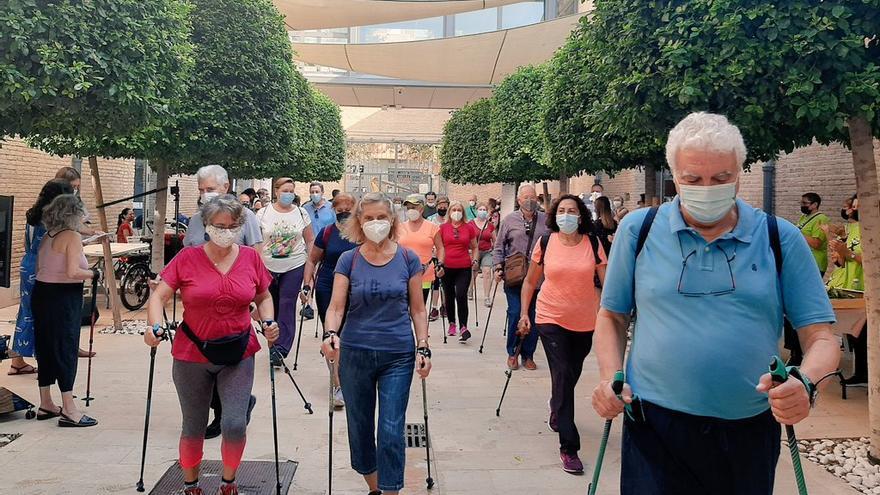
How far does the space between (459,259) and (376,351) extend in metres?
6.17

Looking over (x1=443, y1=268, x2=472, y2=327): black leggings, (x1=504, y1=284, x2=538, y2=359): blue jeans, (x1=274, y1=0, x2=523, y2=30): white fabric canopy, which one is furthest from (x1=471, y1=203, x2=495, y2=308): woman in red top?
(x1=274, y1=0, x2=523, y2=30): white fabric canopy

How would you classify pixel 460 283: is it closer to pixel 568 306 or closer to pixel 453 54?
pixel 568 306

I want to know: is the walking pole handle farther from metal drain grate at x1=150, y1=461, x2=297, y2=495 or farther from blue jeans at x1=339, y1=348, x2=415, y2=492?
metal drain grate at x1=150, y1=461, x2=297, y2=495

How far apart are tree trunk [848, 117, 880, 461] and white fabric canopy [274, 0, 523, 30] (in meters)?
20.3

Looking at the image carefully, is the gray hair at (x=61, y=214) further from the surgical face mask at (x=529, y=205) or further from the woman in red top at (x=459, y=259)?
the woman in red top at (x=459, y=259)

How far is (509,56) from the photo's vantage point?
1008 inches

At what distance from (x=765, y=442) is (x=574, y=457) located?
275 centimetres

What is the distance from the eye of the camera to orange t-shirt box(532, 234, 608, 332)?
525 cm

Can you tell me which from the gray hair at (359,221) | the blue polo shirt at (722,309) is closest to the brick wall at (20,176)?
the gray hair at (359,221)

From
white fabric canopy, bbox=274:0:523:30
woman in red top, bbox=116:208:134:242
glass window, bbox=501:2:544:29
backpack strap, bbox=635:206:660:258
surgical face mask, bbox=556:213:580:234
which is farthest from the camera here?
glass window, bbox=501:2:544:29

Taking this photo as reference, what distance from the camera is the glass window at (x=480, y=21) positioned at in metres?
26.9

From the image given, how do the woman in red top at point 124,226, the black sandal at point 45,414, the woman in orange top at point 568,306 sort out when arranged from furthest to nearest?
1. the woman in red top at point 124,226
2. the black sandal at point 45,414
3. the woman in orange top at point 568,306

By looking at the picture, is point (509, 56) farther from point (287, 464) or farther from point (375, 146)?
point (375, 146)

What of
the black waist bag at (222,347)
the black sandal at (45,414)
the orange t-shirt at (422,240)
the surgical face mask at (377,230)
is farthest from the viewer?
the orange t-shirt at (422,240)
